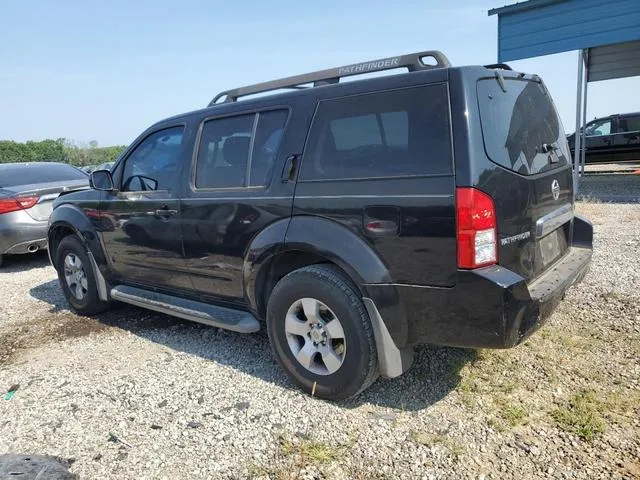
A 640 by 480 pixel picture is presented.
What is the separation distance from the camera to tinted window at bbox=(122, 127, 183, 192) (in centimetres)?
405

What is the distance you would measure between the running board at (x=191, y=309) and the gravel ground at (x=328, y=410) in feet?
1.12

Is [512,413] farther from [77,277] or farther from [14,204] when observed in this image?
[14,204]

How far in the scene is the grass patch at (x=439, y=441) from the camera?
254 centimetres

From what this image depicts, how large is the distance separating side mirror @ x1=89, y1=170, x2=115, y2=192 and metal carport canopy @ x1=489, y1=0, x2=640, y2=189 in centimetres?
834

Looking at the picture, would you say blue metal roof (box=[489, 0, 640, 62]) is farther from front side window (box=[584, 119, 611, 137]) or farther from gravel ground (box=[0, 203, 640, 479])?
gravel ground (box=[0, 203, 640, 479])

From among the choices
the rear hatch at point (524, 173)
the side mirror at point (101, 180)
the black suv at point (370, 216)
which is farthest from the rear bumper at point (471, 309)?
the side mirror at point (101, 180)

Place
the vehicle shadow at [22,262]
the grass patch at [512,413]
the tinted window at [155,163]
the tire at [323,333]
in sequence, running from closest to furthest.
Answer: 1. the grass patch at [512,413]
2. the tire at [323,333]
3. the tinted window at [155,163]
4. the vehicle shadow at [22,262]

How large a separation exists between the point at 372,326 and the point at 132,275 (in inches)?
101

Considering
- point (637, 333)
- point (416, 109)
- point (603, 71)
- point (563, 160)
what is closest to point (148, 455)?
point (416, 109)

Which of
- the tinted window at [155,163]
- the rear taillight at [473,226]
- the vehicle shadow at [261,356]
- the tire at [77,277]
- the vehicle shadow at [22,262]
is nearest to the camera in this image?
the rear taillight at [473,226]

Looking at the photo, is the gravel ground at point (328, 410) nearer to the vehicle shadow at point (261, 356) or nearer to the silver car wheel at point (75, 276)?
the vehicle shadow at point (261, 356)

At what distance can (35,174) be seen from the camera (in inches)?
312

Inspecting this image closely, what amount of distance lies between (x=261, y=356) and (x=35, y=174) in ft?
19.9

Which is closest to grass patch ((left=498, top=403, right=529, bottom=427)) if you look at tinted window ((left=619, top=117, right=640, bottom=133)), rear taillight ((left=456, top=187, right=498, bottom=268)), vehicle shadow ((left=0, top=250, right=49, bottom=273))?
rear taillight ((left=456, top=187, right=498, bottom=268))
